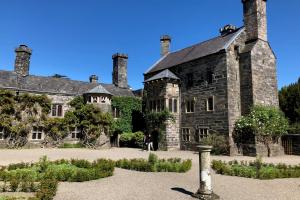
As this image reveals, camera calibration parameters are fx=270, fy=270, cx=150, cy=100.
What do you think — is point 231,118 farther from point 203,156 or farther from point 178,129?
point 203,156

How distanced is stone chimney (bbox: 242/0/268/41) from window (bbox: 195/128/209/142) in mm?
9328

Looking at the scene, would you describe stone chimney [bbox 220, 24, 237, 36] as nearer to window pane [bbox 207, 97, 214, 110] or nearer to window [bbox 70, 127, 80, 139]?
window pane [bbox 207, 97, 214, 110]

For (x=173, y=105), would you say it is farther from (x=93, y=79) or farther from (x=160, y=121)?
(x=93, y=79)

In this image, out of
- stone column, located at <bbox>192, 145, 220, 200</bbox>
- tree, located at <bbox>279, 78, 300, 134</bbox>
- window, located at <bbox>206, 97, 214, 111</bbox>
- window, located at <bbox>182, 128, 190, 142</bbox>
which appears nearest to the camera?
stone column, located at <bbox>192, 145, 220, 200</bbox>

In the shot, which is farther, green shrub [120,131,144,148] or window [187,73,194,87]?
green shrub [120,131,144,148]

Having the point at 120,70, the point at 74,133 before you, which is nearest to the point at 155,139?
the point at 74,133

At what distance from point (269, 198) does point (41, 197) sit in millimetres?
6658

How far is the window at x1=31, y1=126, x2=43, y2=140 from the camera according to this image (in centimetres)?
2789

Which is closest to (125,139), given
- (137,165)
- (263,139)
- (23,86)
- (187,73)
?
(187,73)

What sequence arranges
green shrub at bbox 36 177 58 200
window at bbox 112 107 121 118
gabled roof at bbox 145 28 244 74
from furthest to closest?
window at bbox 112 107 121 118
gabled roof at bbox 145 28 244 74
green shrub at bbox 36 177 58 200

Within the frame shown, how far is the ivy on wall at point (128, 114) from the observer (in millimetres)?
31125

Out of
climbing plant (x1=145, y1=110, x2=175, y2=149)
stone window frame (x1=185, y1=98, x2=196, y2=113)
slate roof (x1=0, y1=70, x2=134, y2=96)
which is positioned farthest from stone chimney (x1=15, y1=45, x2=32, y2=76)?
stone window frame (x1=185, y1=98, x2=196, y2=113)

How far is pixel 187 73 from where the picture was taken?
27141mm

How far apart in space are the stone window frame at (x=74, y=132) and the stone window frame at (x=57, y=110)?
1978 mm
